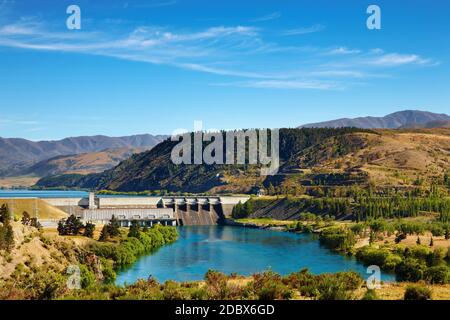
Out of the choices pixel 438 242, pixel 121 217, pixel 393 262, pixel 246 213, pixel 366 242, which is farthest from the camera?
pixel 246 213

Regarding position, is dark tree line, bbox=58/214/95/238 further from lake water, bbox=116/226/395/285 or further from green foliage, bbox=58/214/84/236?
lake water, bbox=116/226/395/285

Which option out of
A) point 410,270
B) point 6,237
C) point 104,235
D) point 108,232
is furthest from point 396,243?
point 6,237

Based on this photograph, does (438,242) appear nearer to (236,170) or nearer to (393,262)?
(393,262)

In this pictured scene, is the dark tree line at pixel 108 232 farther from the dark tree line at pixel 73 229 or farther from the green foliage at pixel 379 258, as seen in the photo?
the green foliage at pixel 379 258

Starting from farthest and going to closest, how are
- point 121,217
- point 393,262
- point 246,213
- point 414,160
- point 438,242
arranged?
point 414,160 → point 246,213 → point 121,217 → point 438,242 → point 393,262

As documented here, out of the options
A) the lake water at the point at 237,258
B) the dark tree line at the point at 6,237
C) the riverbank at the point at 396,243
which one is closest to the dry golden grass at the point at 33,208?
the lake water at the point at 237,258

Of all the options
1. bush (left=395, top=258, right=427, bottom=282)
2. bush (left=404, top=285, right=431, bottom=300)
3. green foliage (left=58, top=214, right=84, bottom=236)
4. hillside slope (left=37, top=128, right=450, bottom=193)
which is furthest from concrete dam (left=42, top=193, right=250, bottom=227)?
bush (left=404, top=285, right=431, bottom=300)

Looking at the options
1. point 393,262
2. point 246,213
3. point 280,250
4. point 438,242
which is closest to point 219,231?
point 246,213
